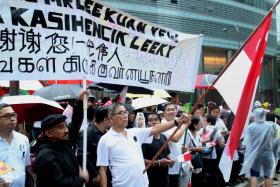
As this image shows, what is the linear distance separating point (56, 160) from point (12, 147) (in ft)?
1.73

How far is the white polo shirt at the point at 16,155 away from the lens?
3758 mm

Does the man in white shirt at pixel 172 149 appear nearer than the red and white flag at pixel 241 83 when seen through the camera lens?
No

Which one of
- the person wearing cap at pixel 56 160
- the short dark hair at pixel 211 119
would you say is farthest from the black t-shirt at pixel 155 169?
the short dark hair at pixel 211 119

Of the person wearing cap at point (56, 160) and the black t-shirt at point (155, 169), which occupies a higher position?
the person wearing cap at point (56, 160)

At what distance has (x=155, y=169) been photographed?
5629mm

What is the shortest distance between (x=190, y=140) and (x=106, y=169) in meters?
2.80

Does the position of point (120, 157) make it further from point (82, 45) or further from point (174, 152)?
point (174, 152)

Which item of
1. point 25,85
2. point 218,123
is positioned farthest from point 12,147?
point 218,123

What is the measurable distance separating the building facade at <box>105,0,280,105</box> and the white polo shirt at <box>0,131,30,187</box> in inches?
1494

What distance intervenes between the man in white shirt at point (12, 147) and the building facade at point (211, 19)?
37.9 m

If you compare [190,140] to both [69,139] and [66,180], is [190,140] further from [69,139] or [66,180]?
[66,180]

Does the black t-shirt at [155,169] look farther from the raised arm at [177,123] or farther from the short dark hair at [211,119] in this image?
the short dark hair at [211,119]

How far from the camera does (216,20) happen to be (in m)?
48.8

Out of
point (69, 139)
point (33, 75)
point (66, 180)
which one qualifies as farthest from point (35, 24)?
point (66, 180)
